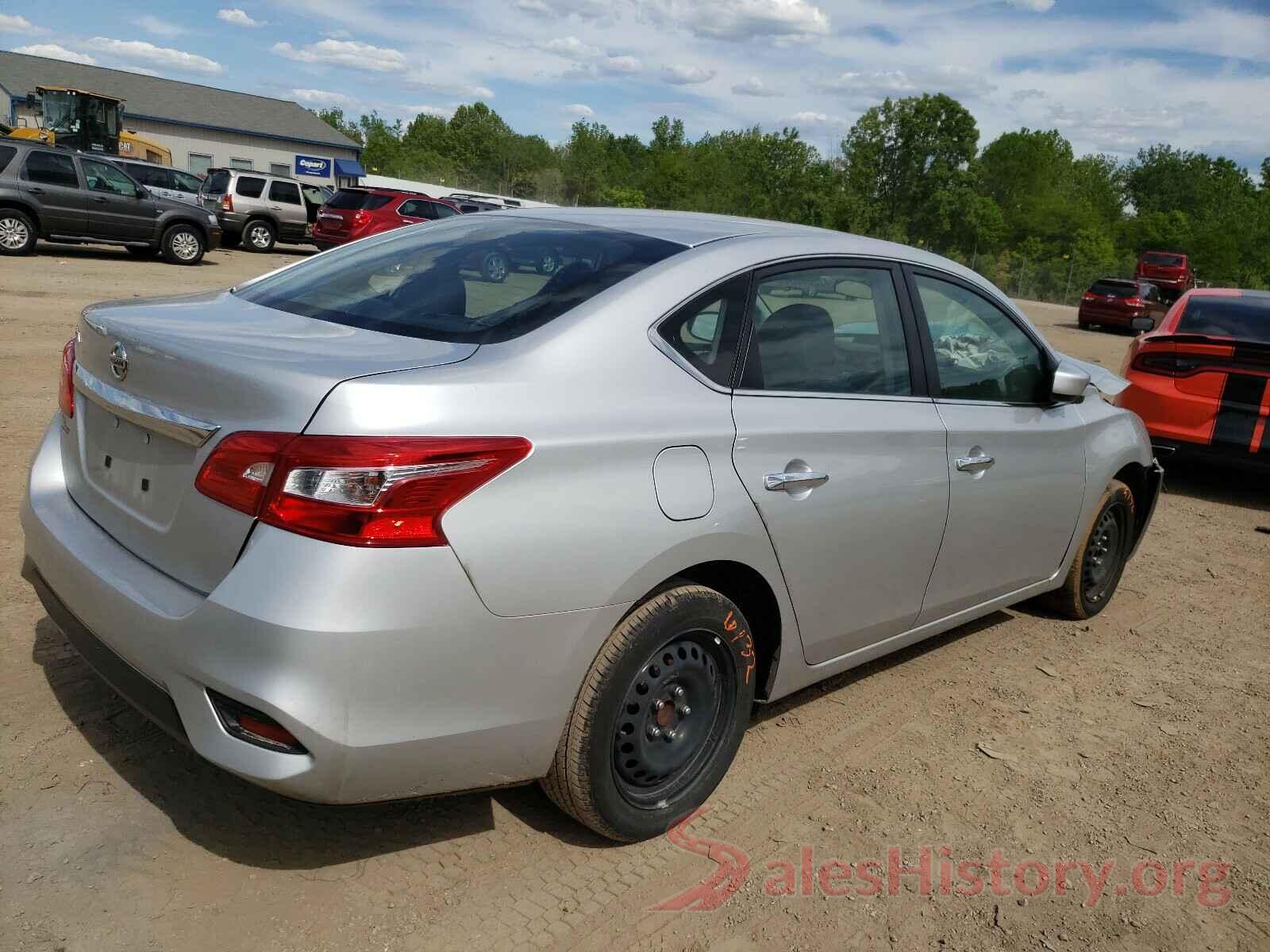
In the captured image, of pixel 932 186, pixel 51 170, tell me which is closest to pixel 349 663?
pixel 51 170

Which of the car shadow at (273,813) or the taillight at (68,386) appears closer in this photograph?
the car shadow at (273,813)

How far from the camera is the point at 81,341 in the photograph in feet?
9.87

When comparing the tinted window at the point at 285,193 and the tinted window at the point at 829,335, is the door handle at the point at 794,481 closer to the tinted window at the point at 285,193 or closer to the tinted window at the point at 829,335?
the tinted window at the point at 829,335

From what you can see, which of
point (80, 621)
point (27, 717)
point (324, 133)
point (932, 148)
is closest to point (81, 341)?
point (80, 621)

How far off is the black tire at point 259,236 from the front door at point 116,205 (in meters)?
6.04

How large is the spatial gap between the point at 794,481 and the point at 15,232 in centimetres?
1820

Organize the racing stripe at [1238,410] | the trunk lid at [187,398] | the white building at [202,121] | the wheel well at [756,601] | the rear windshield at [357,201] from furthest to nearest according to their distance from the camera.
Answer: the white building at [202,121]
the rear windshield at [357,201]
the racing stripe at [1238,410]
the wheel well at [756,601]
the trunk lid at [187,398]

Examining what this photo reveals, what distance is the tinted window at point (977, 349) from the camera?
3.81 metres

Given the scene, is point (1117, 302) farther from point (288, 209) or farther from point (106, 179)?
point (106, 179)

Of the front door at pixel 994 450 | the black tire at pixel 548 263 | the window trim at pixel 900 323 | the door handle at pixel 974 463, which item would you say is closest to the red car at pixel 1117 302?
the front door at pixel 994 450

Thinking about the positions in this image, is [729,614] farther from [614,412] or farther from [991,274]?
[991,274]

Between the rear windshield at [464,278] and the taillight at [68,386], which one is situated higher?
the rear windshield at [464,278]

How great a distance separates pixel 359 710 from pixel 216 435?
0.69 meters

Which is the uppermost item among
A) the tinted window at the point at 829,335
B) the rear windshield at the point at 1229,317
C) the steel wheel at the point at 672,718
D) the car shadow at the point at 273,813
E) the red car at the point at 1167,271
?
the red car at the point at 1167,271
